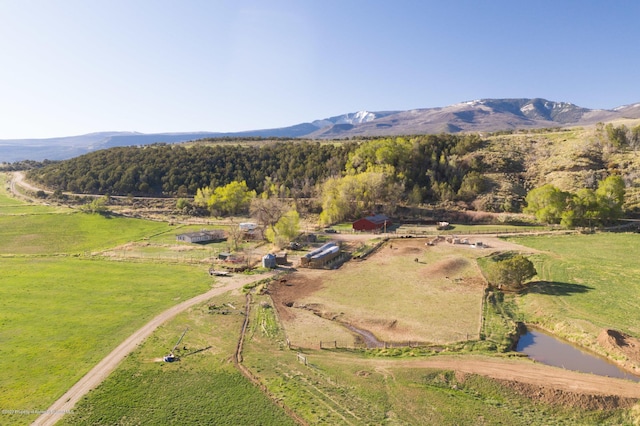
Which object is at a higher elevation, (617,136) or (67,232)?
(617,136)

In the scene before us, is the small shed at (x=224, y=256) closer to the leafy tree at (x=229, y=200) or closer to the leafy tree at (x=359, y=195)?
the leafy tree at (x=359, y=195)

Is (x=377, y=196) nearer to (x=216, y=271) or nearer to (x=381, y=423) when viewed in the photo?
(x=216, y=271)

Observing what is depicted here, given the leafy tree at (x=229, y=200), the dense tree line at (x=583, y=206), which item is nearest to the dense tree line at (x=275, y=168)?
the leafy tree at (x=229, y=200)

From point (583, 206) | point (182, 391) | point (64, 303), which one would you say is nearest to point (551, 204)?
point (583, 206)

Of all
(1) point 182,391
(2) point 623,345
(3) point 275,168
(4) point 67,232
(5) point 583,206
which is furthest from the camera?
(3) point 275,168

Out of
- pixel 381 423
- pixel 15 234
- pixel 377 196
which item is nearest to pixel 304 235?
pixel 377 196

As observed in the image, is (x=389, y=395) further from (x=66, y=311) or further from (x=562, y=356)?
(x=66, y=311)
